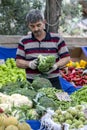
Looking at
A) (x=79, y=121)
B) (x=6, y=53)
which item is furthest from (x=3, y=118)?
(x=6, y=53)

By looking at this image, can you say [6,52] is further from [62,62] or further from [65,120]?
[65,120]

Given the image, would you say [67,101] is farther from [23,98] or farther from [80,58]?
[80,58]

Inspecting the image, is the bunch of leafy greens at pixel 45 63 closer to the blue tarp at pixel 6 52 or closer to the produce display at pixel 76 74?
the produce display at pixel 76 74

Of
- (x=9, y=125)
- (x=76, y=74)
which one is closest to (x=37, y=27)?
(x=9, y=125)

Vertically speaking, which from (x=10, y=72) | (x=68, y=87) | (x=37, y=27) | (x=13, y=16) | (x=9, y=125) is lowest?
(x=68, y=87)

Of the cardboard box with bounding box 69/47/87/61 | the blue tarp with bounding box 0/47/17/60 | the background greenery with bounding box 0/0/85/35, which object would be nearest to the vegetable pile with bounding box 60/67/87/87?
the cardboard box with bounding box 69/47/87/61

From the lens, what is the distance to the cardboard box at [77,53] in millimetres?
8383

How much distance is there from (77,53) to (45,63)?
13.1 feet

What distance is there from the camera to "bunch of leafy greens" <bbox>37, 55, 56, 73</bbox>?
15.4 ft

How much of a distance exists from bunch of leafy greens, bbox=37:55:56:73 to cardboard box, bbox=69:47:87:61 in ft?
11.8

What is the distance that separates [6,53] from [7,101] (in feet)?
13.1

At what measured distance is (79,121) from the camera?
126 inches

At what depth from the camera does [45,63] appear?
467 centimetres

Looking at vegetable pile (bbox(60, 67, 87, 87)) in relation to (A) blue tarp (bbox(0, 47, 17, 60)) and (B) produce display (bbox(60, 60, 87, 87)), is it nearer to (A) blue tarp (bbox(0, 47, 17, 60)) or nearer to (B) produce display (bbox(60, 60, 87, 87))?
(B) produce display (bbox(60, 60, 87, 87))
